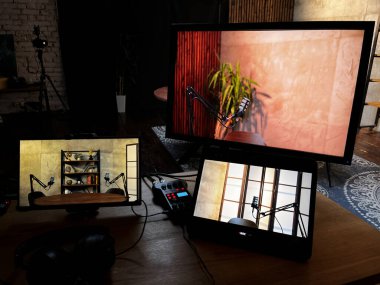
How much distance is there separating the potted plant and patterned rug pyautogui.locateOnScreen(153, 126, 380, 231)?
1190 mm

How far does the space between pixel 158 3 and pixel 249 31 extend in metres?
4.74

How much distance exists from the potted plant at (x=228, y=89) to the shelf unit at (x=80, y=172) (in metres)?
0.42

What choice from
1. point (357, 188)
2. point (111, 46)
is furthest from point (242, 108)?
point (111, 46)

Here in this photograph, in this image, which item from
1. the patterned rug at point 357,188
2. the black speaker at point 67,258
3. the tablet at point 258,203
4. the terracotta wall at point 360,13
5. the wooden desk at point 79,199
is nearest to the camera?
the black speaker at point 67,258

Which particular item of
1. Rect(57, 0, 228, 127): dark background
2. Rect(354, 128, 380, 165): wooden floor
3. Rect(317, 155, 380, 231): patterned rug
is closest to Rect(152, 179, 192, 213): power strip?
Rect(317, 155, 380, 231): patterned rug

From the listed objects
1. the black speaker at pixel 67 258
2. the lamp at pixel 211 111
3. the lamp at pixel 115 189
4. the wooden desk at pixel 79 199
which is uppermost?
the lamp at pixel 211 111

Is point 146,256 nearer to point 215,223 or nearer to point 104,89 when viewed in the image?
point 215,223

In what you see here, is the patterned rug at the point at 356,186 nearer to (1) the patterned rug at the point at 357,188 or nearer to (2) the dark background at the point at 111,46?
(1) the patterned rug at the point at 357,188

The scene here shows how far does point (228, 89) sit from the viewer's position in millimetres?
1031

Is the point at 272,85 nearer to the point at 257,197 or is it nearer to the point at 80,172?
the point at 257,197

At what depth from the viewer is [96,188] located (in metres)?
0.96

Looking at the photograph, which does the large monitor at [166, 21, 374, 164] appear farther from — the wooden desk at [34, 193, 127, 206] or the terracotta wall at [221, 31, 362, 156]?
the wooden desk at [34, 193, 127, 206]

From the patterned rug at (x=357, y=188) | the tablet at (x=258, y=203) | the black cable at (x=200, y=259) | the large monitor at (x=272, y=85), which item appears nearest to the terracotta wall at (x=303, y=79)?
the large monitor at (x=272, y=85)

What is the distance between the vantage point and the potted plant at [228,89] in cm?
101
